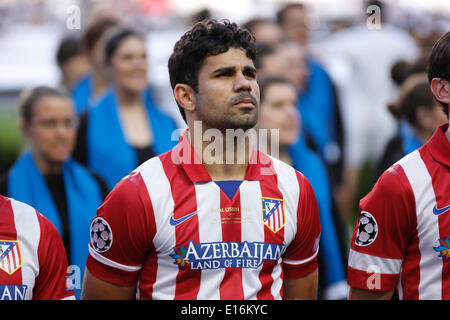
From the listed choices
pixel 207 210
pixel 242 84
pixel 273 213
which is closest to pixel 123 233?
pixel 207 210

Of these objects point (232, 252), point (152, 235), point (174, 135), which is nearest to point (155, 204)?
point (152, 235)

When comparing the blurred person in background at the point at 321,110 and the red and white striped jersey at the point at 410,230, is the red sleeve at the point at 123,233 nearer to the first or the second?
the red and white striped jersey at the point at 410,230

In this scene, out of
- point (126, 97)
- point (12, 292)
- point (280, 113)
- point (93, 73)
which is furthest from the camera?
point (93, 73)

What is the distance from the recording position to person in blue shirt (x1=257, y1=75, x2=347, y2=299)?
5.02 m

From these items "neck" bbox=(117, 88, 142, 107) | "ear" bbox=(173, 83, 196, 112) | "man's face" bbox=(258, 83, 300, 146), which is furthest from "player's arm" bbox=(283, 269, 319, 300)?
"neck" bbox=(117, 88, 142, 107)

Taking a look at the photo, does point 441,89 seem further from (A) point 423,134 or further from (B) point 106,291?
(A) point 423,134

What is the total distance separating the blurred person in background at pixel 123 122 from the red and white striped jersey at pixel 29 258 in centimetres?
218

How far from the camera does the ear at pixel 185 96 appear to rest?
310cm

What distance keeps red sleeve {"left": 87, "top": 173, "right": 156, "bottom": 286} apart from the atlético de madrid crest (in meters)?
0.43

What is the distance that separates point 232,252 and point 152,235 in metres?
0.31

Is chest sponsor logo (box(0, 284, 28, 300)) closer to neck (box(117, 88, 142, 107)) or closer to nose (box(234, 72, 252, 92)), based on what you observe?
nose (box(234, 72, 252, 92))

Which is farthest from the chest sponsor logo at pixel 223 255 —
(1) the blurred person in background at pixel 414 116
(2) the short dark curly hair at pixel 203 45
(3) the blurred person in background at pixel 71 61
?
(3) the blurred person in background at pixel 71 61

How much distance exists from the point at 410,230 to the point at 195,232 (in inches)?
31.7

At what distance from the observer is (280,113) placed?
199 inches
